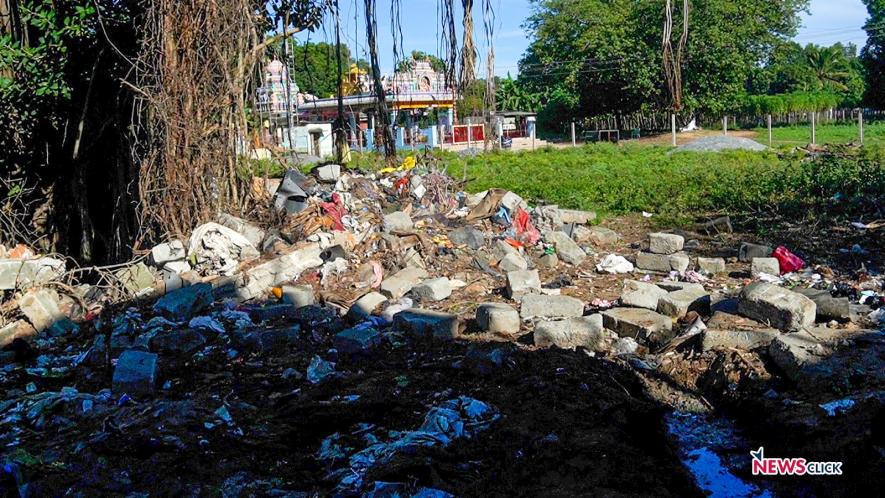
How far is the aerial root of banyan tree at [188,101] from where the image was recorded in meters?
7.01

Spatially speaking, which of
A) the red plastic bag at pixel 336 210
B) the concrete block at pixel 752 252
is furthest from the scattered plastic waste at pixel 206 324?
the concrete block at pixel 752 252

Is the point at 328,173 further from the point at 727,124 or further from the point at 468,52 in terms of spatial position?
the point at 727,124

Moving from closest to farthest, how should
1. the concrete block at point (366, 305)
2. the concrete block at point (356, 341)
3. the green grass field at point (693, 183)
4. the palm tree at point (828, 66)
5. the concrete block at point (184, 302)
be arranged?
1. the concrete block at point (356, 341)
2. the concrete block at point (366, 305)
3. the concrete block at point (184, 302)
4. the green grass field at point (693, 183)
5. the palm tree at point (828, 66)

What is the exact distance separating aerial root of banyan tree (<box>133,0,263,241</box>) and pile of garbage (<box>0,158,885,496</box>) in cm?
42

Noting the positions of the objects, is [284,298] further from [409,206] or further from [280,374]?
[409,206]

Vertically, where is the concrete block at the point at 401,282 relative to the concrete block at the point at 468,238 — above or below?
below

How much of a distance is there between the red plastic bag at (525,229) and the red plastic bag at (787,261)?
235cm

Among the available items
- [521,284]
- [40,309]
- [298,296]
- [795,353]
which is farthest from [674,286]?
[40,309]

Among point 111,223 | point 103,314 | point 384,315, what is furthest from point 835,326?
point 111,223

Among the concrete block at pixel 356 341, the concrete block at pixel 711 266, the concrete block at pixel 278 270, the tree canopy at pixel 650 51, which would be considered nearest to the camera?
the concrete block at pixel 356 341

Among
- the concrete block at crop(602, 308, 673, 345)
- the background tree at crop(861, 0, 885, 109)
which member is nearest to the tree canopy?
the background tree at crop(861, 0, 885, 109)

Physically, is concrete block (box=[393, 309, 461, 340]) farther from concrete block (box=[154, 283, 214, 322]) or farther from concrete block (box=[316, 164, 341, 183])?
concrete block (box=[316, 164, 341, 183])

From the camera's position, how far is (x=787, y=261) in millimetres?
6812

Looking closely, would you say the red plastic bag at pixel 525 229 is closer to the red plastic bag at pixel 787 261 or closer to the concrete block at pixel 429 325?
the red plastic bag at pixel 787 261
